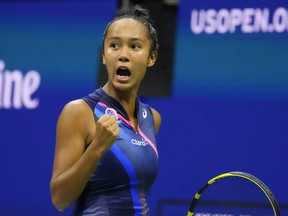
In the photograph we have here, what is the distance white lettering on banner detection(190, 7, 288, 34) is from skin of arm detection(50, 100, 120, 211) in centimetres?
298

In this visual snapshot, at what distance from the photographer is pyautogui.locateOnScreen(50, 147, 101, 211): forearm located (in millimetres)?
2535

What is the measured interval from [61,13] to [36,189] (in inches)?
58.3

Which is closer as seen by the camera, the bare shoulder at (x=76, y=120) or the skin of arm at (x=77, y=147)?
the skin of arm at (x=77, y=147)

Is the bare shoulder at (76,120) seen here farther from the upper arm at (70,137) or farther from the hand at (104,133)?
the hand at (104,133)

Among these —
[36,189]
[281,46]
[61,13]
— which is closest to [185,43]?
[281,46]

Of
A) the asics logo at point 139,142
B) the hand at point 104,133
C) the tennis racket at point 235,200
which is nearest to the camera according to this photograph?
the hand at point 104,133

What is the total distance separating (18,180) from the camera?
602 cm

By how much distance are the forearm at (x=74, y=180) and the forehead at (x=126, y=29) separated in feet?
1.81

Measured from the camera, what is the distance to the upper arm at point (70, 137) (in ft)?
8.68

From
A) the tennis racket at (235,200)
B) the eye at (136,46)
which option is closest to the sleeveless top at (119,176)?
the eye at (136,46)

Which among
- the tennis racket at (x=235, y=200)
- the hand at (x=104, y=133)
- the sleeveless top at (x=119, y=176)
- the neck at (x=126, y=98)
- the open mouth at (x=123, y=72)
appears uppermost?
the open mouth at (x=123, y=72)

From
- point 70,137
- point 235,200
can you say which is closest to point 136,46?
point 70,137

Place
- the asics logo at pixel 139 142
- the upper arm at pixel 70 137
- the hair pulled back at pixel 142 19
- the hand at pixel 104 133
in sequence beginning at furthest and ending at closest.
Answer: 1. the hair pulled back at pixel 142 19
2. the asics logo at pixel 139 142
3. the upper arm at pixel 70 137
4. the hand at pixel 104 133

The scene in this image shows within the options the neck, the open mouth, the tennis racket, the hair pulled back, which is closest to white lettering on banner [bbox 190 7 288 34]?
the tennis racket
